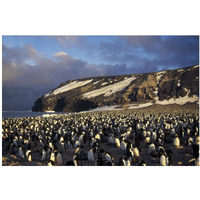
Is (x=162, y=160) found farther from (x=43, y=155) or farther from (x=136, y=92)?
(x=136, y=92)

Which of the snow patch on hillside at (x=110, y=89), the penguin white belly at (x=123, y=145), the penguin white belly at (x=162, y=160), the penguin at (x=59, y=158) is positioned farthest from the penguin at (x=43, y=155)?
the snow patch on hillside at (x=110, y=89)

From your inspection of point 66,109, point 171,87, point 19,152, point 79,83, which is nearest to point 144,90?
point 171,87

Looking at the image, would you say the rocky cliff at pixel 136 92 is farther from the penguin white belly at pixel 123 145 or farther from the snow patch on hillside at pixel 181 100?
the penguin white belly at pixel 123 145

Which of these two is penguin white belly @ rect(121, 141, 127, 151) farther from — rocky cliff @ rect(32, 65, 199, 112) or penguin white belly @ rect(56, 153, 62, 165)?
rocky cliff @ rect(32, 65, 199, 112)

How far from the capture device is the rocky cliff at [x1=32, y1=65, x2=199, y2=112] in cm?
3378

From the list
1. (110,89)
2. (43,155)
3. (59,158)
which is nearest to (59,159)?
(59,158)

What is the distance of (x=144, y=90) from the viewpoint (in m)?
37.7

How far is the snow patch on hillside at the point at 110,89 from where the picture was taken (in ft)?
142

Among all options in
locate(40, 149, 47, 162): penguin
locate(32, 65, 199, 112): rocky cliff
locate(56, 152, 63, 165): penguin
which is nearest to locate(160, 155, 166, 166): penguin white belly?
locate(56, 152, 63, 165): penguin

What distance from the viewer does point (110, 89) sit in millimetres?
45438

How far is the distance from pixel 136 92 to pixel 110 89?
9.26 m
